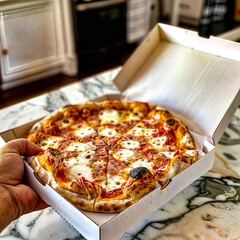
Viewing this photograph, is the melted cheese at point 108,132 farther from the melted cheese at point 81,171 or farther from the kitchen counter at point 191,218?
the kitchen counter at point 191,218

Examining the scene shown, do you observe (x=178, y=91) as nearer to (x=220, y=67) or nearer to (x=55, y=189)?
(x=220, y=67)

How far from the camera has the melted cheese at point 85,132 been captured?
1.20 meters

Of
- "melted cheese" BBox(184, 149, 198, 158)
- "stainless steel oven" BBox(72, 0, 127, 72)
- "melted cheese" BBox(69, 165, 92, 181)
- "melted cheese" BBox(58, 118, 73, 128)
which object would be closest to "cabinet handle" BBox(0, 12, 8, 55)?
"stainless steel oven" BBox(72, 0, 127, 72)

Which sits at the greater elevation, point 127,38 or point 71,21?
A: point 71,21

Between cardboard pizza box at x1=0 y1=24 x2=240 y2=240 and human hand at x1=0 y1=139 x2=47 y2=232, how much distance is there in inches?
1.2

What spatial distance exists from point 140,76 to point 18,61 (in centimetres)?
159

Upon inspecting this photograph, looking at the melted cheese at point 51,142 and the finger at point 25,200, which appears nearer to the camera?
the finger at point 25,200

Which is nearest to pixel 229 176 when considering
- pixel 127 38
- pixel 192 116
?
pixel 192 116

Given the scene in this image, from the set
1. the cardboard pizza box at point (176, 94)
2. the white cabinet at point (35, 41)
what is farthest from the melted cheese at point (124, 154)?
the white cabinet at point (35, 41)

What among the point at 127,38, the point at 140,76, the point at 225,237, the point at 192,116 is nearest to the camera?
the point at 225,237

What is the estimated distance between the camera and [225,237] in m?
0.83

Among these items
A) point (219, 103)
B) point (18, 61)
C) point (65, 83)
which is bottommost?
point (65, 83)

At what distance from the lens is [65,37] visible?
121 inches

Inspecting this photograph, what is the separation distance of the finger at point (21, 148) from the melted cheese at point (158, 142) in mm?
385
